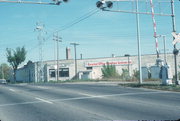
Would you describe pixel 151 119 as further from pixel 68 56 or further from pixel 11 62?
pixel 11 62

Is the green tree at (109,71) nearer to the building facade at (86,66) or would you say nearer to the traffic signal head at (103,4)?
the building facade at (86,66)

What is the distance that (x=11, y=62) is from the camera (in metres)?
80.9

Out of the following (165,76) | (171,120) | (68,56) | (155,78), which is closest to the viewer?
(171,120)

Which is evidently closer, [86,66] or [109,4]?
[109,4]

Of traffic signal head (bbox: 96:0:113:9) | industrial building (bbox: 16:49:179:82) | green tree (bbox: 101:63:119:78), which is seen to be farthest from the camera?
industrial building (bbox: 16:49:179:82)

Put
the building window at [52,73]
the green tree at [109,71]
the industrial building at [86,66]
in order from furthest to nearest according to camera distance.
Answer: the building window at [52,73] → the industrial building at [86,66] → the green tree at [109,71]

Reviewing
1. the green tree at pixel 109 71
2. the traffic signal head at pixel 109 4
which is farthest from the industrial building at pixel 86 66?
the traffic signal head at pixel 109 4

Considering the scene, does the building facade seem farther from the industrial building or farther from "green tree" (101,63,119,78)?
"green tree" (101,63,119,78)

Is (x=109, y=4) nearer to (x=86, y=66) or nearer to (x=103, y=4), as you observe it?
(x=103, y=4)

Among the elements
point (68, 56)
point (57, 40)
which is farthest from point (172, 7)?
point (68, 56)

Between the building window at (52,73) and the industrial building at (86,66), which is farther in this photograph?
the building window at (52,73)

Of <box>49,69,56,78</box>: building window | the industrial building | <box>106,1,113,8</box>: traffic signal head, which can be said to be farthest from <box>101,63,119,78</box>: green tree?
<box>106,1,113,8</box>: traffic signal head

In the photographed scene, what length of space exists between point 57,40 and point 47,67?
1284cm

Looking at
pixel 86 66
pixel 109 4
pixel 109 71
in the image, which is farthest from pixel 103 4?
pixel 86 66
